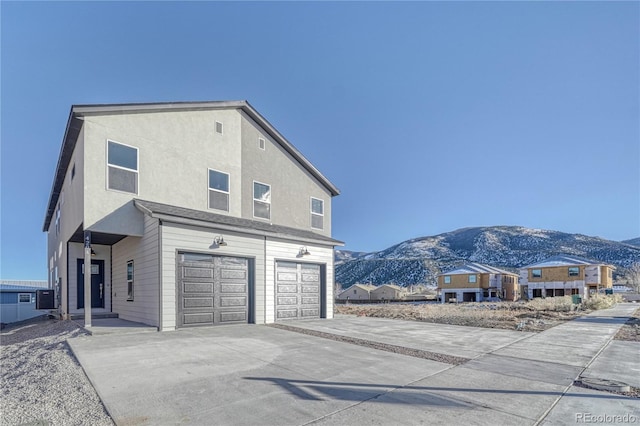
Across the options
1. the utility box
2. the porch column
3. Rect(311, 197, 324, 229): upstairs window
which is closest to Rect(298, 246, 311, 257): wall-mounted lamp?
Rect(311, 197, 324, 229): upstairs window

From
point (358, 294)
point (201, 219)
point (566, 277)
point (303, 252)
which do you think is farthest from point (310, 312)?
point (358, 294)

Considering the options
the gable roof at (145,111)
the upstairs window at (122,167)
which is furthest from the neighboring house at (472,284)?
the upstairs window at (122,167)

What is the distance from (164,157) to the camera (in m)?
12.5

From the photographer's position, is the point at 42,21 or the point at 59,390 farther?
the point at 42,21

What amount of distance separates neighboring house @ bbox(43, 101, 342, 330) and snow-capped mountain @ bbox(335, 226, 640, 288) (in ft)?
270

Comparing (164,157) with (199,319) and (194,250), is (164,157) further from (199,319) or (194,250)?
(199,319)

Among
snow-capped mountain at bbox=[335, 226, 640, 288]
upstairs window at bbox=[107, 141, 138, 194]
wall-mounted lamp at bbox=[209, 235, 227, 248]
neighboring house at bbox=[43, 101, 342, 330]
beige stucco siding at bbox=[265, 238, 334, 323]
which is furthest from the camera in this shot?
snow-capped mountain at bbox=[335, 226, 640, 288]

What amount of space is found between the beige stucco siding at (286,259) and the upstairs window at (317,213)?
7.77 feet

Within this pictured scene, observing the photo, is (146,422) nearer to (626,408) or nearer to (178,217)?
(626,408)

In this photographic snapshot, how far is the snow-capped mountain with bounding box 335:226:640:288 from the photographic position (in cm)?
9438

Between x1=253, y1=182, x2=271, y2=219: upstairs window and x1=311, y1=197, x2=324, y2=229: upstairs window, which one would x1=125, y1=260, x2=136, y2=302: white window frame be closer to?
x1=253, y1=182, x2=271, y2=219: upstairs window

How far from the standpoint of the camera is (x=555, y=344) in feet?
29.7

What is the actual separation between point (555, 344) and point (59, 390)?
10.5m

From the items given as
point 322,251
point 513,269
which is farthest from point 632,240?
point 322,251
